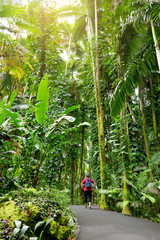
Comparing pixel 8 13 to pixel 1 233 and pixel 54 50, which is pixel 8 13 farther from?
pixel 1 233

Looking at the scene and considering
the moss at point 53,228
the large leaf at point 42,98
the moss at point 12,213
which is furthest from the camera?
the large leaf at point 42,98

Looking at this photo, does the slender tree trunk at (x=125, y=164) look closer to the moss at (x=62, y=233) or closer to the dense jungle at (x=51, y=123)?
the dense jungle at (x=51, y=123)

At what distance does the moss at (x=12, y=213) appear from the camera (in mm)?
2439

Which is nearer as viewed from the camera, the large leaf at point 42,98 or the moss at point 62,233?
the moss at point 62,233

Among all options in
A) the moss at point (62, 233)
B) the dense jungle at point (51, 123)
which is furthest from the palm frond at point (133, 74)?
the moss at point (62, 233)

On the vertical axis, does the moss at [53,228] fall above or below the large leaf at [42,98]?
below

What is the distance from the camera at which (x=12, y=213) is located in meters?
2.50

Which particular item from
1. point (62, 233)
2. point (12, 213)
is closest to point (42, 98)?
point (12, 213)

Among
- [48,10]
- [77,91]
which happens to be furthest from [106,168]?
[77,91]

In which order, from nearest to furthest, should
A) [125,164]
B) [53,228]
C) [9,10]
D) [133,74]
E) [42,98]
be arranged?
[53,228]
[42,98]
[9,10]
[133,74]
[125,164]

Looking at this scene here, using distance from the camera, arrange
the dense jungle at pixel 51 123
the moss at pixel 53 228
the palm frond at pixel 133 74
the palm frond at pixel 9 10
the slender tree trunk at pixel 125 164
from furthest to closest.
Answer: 1. the palm frond at pixel 133 74
2. the slender tree trunk at pixel 125 164
3. the palm frond at pixel 9 10
4. the dense jungle at pixel 51 123
5. the moss at pixel 53 228

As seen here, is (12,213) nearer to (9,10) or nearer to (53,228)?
(53,228)

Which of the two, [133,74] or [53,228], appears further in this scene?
[133,74]

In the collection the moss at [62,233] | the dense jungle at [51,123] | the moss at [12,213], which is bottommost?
the moss at [62,233]
